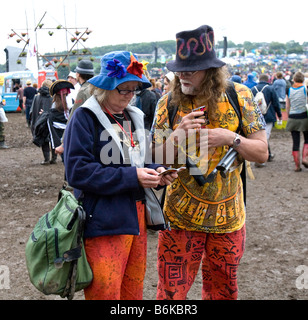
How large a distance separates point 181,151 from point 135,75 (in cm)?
54

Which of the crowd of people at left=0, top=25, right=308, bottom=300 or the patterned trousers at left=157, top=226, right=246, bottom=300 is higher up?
the crowd of people at left=0, top=25, right=308, bottom=300

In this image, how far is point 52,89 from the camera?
608 cm

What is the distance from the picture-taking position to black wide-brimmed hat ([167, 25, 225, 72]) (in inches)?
92.4

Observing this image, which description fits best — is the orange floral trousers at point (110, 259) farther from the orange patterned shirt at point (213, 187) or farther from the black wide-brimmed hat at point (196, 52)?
the black wide-brimmed hat at point (196, 52)

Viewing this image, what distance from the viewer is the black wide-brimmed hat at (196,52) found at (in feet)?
7.70

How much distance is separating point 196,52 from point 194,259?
48.0 inches

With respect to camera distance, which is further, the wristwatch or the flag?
the flag

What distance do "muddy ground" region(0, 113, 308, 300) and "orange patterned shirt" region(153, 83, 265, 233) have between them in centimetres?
135

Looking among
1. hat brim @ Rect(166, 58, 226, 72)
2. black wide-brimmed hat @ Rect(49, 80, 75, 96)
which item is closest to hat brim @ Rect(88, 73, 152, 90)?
hat brim @ Rect(166, 58, 226, 72)

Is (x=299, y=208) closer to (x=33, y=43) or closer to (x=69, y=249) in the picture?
(x=69, y=249)

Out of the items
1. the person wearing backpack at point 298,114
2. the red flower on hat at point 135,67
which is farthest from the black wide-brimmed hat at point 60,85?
the person wearing backpack at point 298,114

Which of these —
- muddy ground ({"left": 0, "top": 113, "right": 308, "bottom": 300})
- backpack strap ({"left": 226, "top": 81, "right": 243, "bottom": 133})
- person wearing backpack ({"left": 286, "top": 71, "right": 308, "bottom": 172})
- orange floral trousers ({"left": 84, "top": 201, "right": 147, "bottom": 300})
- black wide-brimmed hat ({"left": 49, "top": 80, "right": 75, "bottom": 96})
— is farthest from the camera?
person wearing backpack ({"left": 286, "top": 71, "right": 308, "bottom": 172})

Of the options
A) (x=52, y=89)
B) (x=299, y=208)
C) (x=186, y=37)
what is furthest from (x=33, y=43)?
(x=186, y=37)

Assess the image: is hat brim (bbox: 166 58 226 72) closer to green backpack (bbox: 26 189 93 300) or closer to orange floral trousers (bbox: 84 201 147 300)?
orange floral trousers (bbox: 84 201 147 300)
